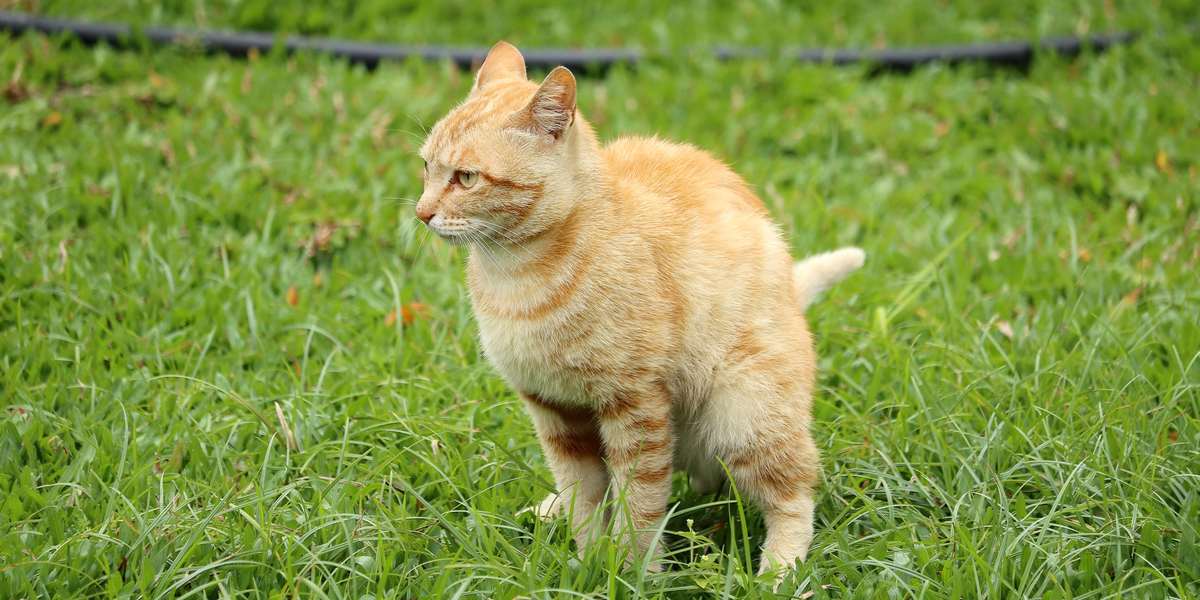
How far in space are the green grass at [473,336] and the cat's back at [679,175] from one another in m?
0.84

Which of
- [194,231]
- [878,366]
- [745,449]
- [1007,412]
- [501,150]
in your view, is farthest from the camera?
[194,231]

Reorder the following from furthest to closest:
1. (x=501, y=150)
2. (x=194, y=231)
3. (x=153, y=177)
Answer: (x=153, y=177), (x=194, y=231), (x=501, y=150)

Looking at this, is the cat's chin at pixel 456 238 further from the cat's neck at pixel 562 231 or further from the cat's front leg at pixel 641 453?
the cat's front leg at pixel 641 453

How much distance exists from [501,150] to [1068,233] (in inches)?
122

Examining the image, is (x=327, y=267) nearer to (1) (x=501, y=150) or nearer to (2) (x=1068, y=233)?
(1) (x=501, y=150)

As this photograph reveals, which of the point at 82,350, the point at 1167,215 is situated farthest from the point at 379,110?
the point at 1167,215

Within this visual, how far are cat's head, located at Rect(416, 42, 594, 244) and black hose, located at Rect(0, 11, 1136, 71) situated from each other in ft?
11.5

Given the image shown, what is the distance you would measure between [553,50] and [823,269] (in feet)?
10.8

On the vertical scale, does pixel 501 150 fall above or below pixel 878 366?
above

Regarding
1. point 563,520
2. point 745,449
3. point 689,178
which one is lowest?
point 563,520

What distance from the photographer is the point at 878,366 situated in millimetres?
3803

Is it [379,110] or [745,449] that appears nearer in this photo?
[745,449]

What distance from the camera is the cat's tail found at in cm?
354

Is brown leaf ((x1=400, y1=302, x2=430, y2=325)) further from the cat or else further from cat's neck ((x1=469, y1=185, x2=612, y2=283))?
cat's neck ((x1=469, y1=185, x2=612, y2=283))
